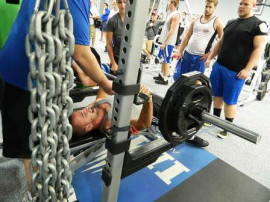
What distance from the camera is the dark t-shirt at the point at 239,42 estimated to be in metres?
2.18

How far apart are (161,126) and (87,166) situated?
1031 millimetres

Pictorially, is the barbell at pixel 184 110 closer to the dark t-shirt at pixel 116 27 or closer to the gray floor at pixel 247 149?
the gray floor at pixel 247 149

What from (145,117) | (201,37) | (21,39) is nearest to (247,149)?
(201,37)

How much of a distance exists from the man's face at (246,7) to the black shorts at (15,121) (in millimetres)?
2161

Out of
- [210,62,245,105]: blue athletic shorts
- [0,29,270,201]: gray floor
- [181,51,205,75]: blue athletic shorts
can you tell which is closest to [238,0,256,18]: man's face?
[210,62,245,105]: blue athletic shorts

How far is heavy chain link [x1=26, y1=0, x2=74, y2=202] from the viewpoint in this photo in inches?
17.4

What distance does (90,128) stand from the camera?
150 centimetres

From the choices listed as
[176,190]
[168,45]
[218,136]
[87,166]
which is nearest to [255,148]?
[218,136]

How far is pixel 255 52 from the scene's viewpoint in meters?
2.20

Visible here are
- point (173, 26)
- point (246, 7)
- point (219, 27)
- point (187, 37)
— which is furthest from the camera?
point (173, 26)

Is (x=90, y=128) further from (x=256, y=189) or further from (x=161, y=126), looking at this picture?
(x=256, y=189)

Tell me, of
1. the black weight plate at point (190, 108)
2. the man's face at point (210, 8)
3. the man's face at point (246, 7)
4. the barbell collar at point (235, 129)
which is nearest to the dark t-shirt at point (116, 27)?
the man's face at point (210, 8)

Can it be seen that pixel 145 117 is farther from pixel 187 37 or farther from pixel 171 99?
pixel 187 37

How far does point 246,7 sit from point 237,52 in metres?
0.44
